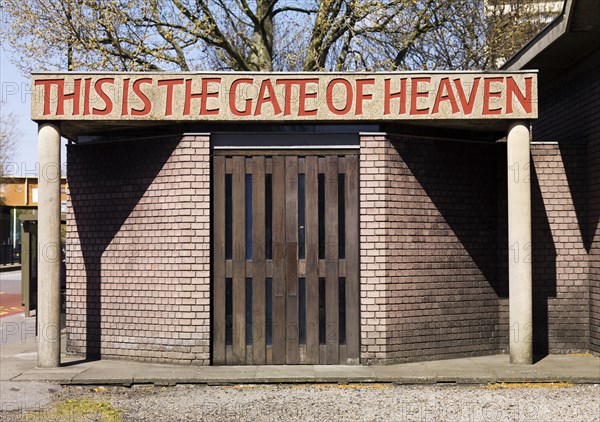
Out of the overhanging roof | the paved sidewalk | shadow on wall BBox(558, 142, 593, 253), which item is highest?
the overhanging roof

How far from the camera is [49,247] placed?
1141cm

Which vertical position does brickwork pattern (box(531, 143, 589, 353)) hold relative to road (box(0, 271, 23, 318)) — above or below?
above

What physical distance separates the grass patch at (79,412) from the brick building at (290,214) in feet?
7.63

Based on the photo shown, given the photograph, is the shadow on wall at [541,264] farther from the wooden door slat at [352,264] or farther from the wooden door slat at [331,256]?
the wooden door slat at [331,256]

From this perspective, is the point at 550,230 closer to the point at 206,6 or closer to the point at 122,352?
the point at 122,352

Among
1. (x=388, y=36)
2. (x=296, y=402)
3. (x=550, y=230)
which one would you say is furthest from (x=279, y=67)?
(x=296, y=402)

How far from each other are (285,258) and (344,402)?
3067mm

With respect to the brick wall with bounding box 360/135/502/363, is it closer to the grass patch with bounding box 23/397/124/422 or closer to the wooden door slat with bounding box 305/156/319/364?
the wooden door slat with bounding box 305/156/319/364

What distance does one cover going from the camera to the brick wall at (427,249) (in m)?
11.9

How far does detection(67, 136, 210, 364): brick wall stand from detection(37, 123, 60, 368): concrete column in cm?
106

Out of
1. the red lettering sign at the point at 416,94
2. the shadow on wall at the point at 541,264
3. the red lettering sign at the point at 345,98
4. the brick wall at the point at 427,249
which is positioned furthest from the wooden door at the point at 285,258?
the shadow on wall at the point at 541,264

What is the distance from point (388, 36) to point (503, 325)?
12.3 meters

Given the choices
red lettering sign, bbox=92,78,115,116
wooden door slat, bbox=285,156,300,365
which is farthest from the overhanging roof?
red lettering sign, bbox=92,78,115,116

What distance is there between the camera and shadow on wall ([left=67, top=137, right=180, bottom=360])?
12359 mm
